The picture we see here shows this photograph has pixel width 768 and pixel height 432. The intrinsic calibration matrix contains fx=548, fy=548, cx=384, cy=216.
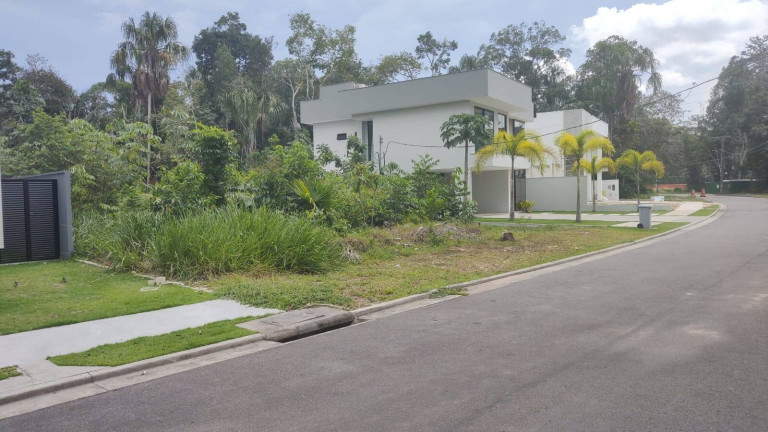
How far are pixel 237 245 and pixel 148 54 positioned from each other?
30656 mm

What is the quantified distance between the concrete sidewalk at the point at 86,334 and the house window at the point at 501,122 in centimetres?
2874

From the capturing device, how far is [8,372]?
5797 millimetres

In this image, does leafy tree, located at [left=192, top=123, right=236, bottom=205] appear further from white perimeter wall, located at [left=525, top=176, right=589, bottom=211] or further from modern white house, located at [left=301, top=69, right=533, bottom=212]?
white perimeter wall, located at [left=525, top=176, right=589, bottom=211]

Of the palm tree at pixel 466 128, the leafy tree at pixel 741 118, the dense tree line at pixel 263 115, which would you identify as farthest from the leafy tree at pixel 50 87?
the leafy tree at pixel 741 118

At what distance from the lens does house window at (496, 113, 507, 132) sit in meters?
35.1

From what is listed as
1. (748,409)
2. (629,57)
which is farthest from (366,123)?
(629,57)

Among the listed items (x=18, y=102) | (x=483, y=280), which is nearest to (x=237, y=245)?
(x=483, y=280)

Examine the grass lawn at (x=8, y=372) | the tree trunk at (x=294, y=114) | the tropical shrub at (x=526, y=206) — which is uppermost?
the tree trunk at (x=294, y=114)

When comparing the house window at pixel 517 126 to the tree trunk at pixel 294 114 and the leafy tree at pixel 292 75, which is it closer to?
the tree trunk at pixel 294 114

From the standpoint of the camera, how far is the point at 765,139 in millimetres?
64312

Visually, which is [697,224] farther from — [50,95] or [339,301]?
[50,95]

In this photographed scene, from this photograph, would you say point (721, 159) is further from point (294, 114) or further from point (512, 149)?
point (512, 149)

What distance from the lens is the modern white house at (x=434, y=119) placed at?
103ft

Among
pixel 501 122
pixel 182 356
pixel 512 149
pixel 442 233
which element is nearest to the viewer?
pixel 182 356
